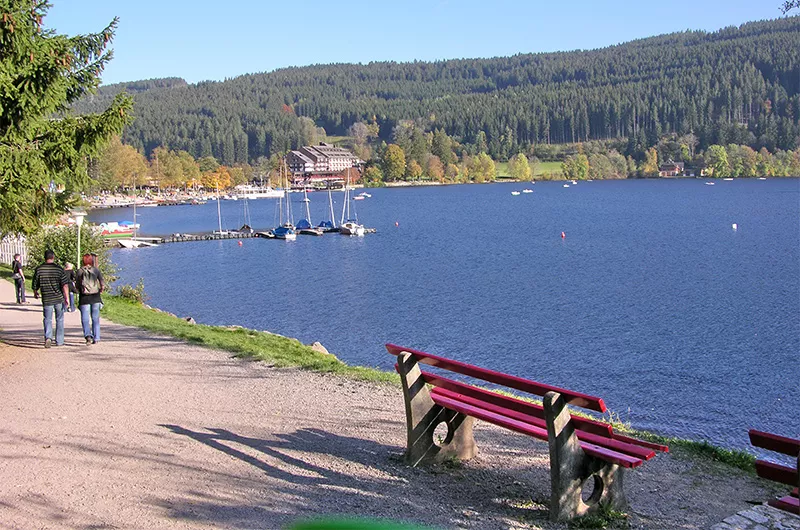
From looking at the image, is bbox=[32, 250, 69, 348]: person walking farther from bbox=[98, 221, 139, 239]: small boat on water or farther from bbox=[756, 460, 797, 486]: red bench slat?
bbox=[98, 221, 139, 239]: small boat on water

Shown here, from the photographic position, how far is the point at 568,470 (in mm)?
6645

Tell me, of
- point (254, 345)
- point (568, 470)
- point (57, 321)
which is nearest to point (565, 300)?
point (254, 345)

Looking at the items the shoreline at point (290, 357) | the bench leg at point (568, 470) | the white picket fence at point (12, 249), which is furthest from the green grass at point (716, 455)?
the white picket fence at point (12, 249)

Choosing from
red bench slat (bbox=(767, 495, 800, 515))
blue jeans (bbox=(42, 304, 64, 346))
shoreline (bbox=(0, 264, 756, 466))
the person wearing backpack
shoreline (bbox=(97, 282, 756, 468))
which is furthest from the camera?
the person wearing backpack

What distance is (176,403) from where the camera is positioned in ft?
33.8

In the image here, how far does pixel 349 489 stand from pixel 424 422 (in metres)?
1.04

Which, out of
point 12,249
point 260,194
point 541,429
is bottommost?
point 541,429

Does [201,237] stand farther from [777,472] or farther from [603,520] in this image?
[777,472]

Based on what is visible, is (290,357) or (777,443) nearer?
(777,443)

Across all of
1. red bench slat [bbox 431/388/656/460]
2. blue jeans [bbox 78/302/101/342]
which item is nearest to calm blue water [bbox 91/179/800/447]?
blue jeans [bbox 78/302/101/342]

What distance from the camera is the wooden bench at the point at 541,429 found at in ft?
21.5

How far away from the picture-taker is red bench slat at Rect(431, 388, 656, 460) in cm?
652

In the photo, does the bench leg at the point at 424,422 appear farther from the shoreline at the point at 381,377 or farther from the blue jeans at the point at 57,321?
the blue jeans at the point at 57,321

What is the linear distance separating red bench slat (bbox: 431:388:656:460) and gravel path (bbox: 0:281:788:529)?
2.04 ft
